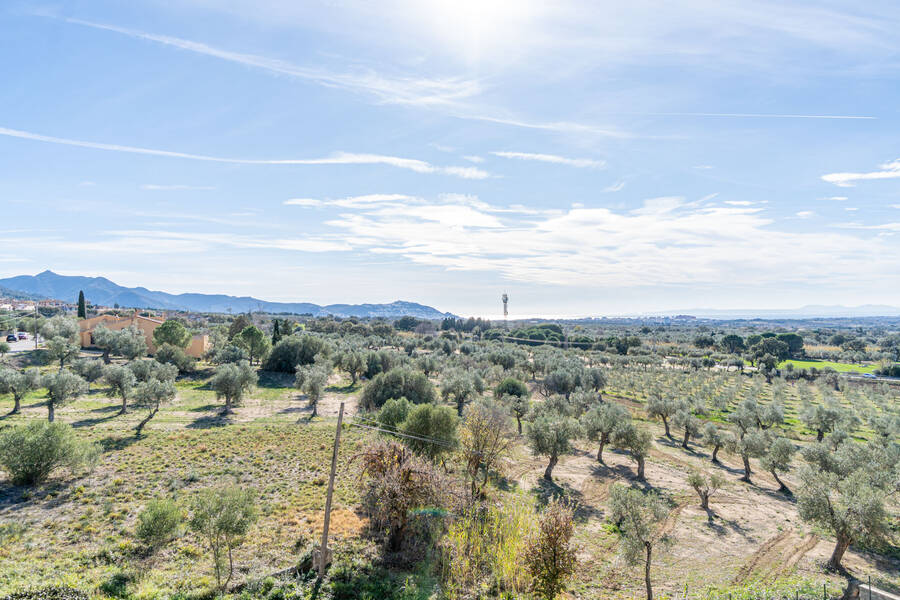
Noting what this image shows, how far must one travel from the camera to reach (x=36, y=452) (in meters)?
24.3

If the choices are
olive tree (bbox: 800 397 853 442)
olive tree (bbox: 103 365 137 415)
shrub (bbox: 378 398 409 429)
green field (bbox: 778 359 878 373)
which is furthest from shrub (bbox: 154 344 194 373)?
green field (bbox: 778 359 878 373)

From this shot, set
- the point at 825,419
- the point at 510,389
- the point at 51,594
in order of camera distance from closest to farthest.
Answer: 1. the point at 51,594
2. the point at 825,419
3. the point at 510,389

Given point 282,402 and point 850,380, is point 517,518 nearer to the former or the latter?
point 282,402

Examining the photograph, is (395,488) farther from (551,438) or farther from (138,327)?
(138,327)

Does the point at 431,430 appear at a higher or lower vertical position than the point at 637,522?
higher

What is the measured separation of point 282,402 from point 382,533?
1669 inches

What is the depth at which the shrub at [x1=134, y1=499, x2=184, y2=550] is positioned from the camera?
17.2 m

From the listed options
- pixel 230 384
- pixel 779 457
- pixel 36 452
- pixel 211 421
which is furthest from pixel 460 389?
pixel 36 452

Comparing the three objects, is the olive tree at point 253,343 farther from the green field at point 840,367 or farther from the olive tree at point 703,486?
the green field at point 840,367

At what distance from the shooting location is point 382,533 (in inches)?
822

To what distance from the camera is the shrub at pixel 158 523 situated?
678 inches

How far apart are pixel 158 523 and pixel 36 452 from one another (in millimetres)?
14390

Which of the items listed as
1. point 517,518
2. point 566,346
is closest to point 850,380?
point 566,346

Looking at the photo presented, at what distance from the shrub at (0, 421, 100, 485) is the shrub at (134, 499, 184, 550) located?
1298cm
